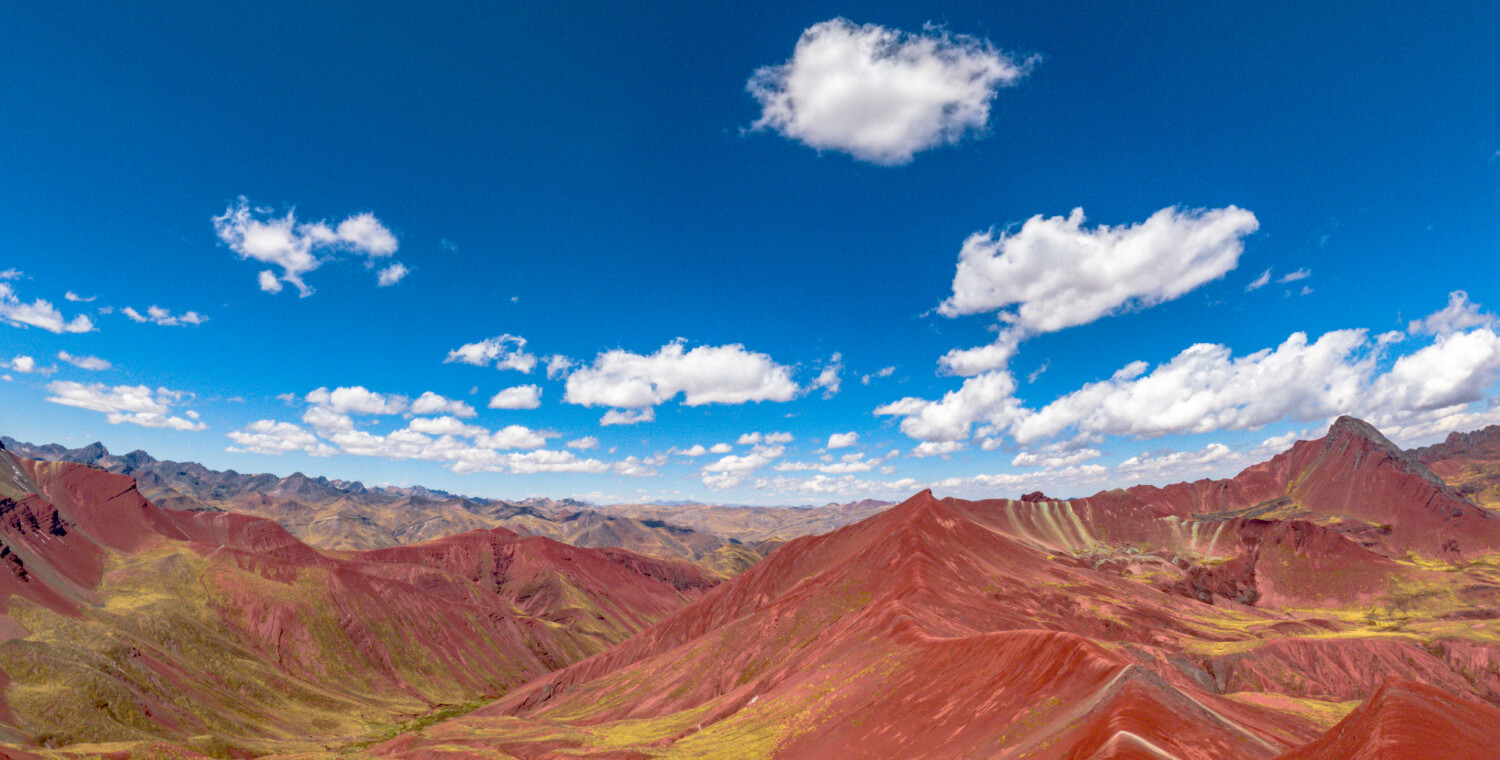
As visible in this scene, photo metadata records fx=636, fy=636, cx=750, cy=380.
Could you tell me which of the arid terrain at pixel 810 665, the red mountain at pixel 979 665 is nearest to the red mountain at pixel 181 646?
the arid terrain at pixel 810 665

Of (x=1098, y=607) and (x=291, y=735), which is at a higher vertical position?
(x=1098, y=607)

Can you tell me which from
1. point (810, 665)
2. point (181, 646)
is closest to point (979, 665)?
point (810, 665)

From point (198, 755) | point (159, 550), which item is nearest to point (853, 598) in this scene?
point (198, 755)

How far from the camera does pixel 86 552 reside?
16588 centimetres

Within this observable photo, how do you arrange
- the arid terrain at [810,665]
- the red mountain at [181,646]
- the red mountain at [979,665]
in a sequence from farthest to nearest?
1. the red mountain at [181,646]
2. the arid terrain at [810,665]
3. the red mountain at [979,665]

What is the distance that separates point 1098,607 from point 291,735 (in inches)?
6277

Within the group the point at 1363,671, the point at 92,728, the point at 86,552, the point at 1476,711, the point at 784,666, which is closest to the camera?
the point at 1476,711

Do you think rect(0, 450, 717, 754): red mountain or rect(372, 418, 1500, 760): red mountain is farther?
rect(0, 450, 717, 754): red mountain

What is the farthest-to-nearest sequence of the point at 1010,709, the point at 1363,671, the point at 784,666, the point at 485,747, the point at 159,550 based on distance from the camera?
the point at 159,550 → the point at 1363,671 → the point at 784,666 → the point at 485,747 → the point at 1010,709

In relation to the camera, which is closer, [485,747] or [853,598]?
[485,747]

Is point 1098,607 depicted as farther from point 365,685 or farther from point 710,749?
point 365,685

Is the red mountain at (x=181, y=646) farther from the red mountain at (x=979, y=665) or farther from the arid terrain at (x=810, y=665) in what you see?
the red mountain at (x=979, y=665)

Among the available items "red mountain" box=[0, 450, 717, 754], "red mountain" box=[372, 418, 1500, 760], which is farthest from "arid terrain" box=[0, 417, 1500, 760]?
"red mountain" box=[0, 450, 717, 754]

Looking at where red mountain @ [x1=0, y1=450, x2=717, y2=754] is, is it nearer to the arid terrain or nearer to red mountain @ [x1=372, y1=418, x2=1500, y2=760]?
the arid terrain
